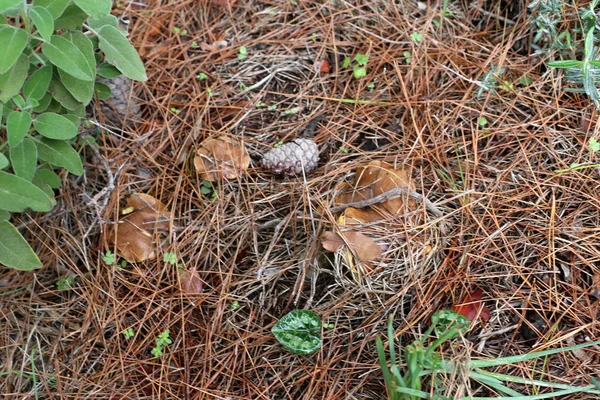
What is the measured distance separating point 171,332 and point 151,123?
2.65 ft

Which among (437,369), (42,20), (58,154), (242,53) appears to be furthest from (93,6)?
(437,369)

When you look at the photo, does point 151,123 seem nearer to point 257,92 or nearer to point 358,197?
point 257,92

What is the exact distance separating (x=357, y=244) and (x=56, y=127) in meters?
1.01

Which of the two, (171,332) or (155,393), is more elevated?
(171,332)

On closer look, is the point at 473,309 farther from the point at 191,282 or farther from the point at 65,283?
the point at 65,283

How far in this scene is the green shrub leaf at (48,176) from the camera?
1.70 metres

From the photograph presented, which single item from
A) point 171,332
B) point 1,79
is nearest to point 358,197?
point 171,332

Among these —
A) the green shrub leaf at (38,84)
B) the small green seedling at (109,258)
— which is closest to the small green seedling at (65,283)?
the small green seedling at (109,258)

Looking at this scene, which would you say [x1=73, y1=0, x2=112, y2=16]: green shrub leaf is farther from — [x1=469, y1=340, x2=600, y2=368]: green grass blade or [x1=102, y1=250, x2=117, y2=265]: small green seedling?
[x1=469, y1=340, x2=600, y2=368]: green grass blade

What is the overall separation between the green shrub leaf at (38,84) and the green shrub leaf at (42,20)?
0.20 meters

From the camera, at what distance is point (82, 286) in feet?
5.97

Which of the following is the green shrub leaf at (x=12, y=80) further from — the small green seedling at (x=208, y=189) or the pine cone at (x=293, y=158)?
the pine cone at (x=293, y=158)

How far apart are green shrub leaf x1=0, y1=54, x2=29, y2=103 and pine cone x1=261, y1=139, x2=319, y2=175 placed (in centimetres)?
81

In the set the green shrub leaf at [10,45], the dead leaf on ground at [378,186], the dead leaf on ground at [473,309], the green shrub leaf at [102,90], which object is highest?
the green shrub leaf at [10,45]
